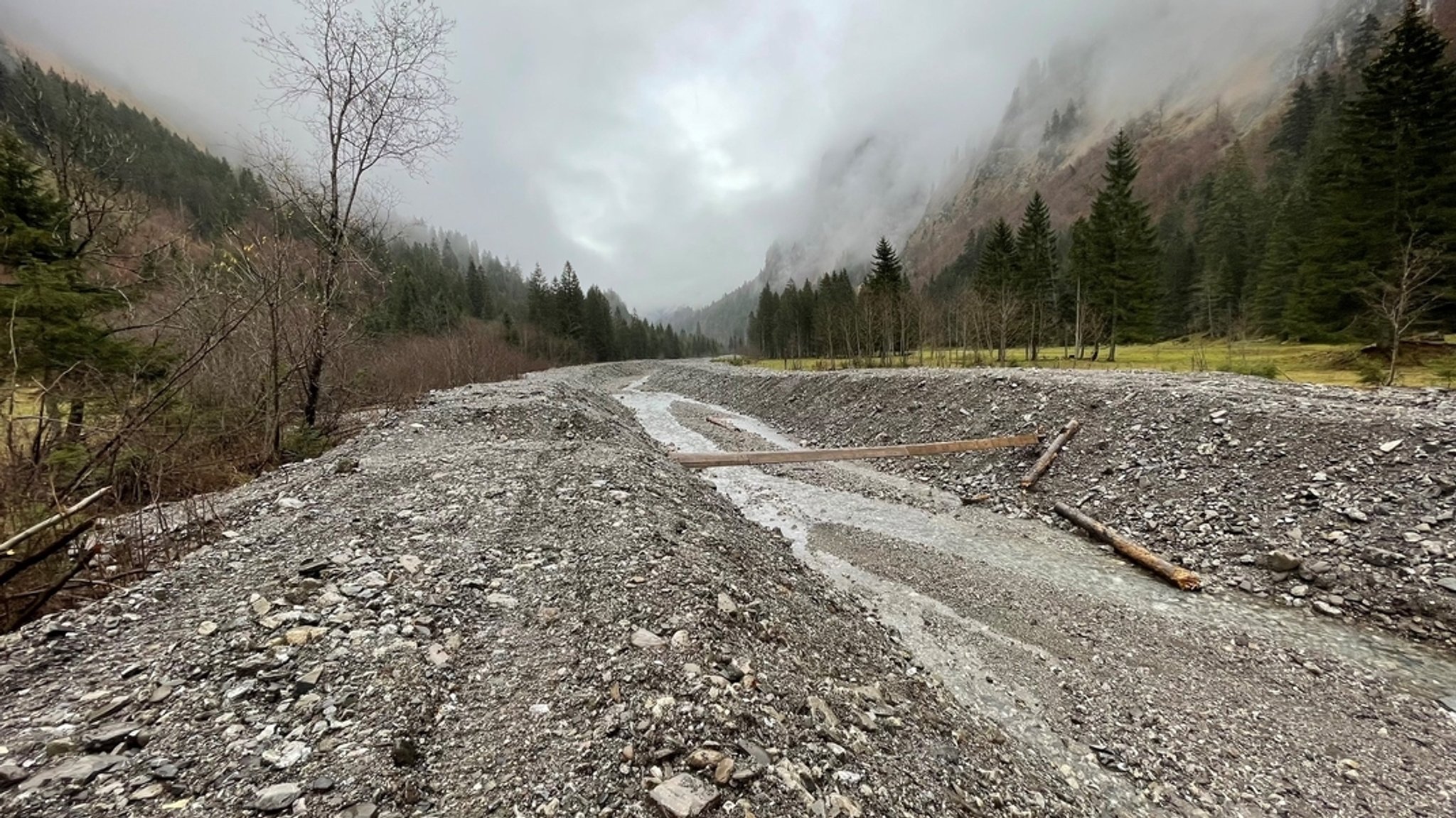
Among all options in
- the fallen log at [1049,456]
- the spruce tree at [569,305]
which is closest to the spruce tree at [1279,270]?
the fallen log at [1049,456]

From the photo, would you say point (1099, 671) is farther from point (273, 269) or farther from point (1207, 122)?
point (1207, 122)

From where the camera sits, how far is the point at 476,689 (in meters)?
4.16

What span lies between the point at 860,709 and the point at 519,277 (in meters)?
188

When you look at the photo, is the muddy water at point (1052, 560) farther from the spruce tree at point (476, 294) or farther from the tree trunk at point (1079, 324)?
the spruce tree at point (476, 294)

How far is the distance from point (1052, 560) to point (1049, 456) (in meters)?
4.78

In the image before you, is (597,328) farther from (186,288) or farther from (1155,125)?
(1155,125)

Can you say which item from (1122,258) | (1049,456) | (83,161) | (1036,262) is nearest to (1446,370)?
(1049,456)

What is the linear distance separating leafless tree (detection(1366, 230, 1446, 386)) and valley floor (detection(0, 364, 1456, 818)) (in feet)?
39.8

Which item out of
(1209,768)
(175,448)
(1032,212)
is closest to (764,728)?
(1209,768)

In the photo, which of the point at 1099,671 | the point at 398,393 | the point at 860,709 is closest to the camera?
the point at 860,709

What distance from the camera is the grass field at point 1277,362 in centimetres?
1847

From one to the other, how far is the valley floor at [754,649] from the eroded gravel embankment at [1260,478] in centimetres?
6

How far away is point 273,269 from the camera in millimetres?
10492

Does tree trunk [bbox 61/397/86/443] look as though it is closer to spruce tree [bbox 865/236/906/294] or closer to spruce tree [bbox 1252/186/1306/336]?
spruce tree [bbox 865/236/906/294]
